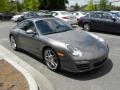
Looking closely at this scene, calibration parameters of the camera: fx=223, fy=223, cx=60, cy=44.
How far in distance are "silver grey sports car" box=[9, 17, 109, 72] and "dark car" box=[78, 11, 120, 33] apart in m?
6.07

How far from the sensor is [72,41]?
20.1 feet

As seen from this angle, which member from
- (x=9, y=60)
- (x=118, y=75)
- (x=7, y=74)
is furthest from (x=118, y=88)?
(x=9, y=60)

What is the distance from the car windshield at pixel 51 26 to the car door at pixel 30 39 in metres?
0.21

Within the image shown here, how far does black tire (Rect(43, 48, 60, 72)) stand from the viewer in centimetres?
612

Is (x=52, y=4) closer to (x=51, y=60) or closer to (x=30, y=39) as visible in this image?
(x=30, y=39)

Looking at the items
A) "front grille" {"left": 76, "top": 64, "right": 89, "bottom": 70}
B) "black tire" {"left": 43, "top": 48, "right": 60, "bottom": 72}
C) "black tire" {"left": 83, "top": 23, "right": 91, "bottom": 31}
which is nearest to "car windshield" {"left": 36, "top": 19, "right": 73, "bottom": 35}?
"black tire" {"left": 43, "top": 48, "right": 60, "bottom": 72}

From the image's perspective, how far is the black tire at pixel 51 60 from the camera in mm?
6121

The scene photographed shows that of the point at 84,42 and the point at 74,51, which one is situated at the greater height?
the point at 84,42

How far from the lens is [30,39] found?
7348 mm

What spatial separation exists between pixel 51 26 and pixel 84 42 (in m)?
1.52

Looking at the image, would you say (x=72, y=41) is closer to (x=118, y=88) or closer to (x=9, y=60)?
(x=118, y=88)

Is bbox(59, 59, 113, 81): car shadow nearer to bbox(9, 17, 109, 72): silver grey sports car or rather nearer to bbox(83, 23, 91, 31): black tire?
bbox(9, 17, 109, 72): silver grey sports car

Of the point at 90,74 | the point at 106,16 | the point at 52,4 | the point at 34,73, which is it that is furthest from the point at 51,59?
the point at 52,4

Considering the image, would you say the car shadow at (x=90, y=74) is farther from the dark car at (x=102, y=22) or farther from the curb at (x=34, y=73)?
the dark car at (x=102, y=22)
